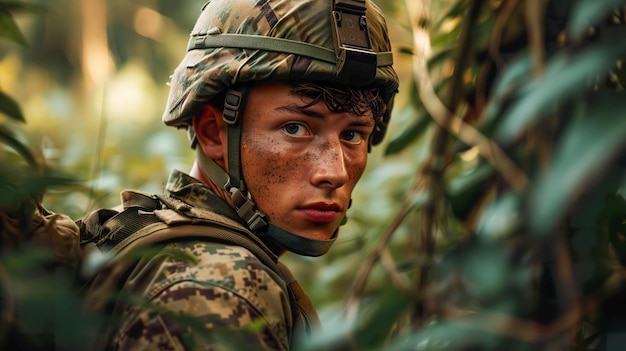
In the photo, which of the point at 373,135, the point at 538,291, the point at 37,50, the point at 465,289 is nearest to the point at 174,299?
the point at 465,289

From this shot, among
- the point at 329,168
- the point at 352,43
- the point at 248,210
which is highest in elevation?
the point at 352,43

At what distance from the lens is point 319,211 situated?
2.41 meters

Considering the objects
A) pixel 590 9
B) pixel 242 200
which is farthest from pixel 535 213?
pixel 242 200

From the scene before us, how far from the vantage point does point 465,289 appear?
6.18ft

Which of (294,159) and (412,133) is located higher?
(412,133)

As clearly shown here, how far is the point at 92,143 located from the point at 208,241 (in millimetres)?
3136

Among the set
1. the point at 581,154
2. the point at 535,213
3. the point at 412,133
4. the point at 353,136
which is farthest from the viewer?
the point at 412,133

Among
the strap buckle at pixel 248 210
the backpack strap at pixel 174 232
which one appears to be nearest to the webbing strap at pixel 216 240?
the backpack strap at pixel 174 232

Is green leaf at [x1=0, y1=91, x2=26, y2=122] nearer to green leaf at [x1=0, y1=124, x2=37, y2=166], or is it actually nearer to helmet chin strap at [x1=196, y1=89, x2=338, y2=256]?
green leaf at [x1=0, y1=124, x2=37, y2=166]

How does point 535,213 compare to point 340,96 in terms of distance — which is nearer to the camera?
point 535,213

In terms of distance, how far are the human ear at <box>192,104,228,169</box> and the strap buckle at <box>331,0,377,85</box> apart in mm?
381

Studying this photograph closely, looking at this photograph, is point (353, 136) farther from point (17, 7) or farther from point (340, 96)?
point (17, 7)

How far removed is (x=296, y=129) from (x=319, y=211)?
224mm

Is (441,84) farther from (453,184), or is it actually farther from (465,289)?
(465,289)
